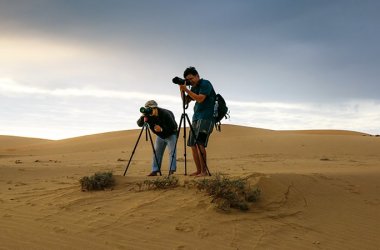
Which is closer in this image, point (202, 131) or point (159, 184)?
point (159, 184)

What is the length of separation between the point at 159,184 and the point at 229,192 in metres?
1.26

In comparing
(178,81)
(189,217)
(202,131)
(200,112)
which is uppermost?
(178,81)

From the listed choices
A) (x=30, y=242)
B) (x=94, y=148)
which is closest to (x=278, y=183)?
(x=30, y=242)

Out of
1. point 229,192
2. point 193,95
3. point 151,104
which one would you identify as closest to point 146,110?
point 151,104

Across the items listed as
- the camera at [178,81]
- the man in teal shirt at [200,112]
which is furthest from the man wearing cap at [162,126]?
the camera at [178,81]

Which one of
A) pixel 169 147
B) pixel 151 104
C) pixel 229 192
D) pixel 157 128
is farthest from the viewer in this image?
pixel 169 147

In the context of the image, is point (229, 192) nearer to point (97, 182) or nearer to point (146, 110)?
point (97, 182)

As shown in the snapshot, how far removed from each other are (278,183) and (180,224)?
7.39 feet

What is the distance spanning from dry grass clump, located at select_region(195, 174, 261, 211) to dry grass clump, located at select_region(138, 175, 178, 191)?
18.7 inches

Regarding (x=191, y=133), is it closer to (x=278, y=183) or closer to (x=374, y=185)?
(x=278, y=183)

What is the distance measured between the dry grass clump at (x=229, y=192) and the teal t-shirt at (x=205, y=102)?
1.86 m

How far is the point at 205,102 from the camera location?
788cm

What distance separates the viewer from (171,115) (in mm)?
9086

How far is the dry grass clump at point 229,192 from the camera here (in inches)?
223
